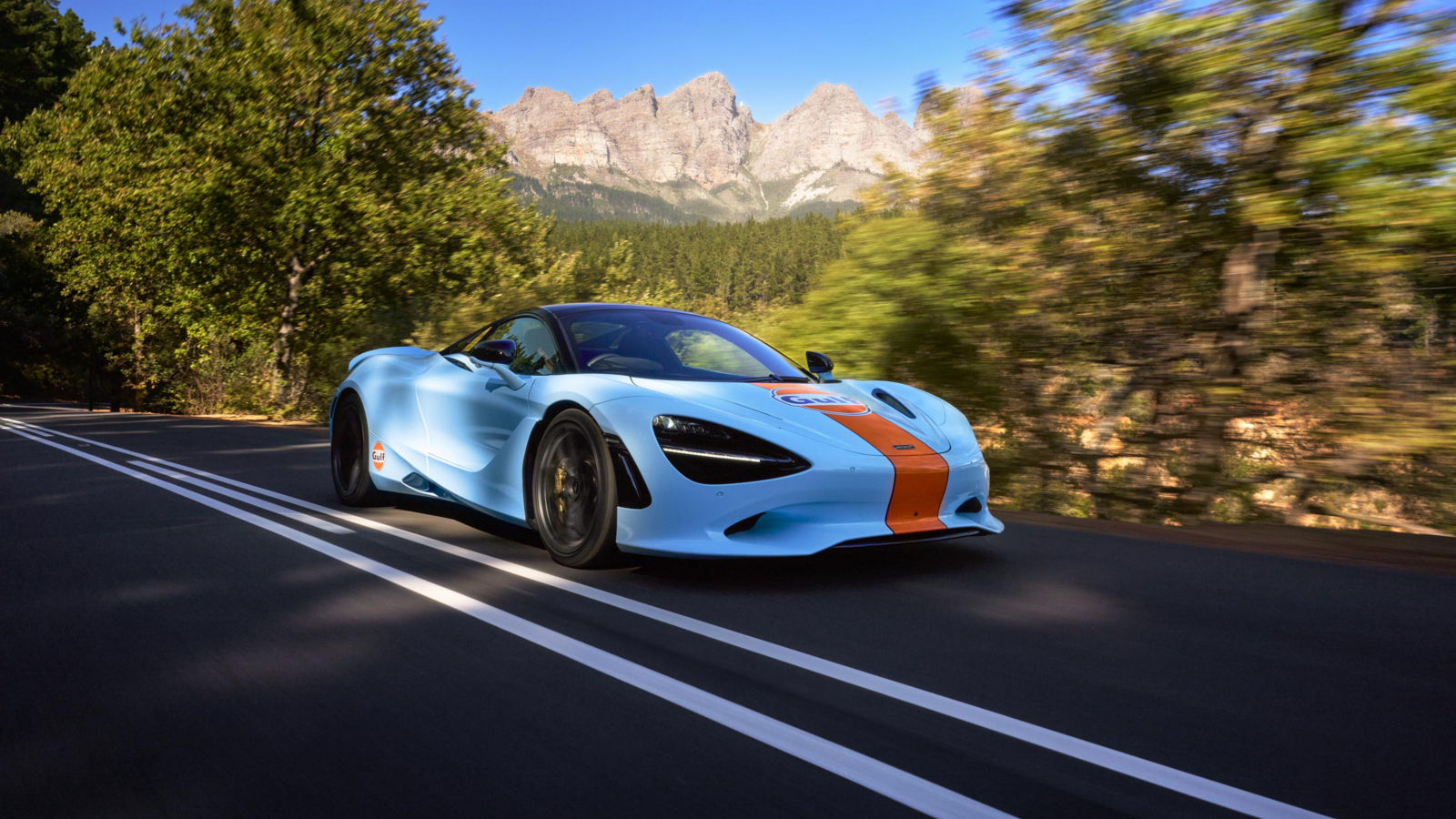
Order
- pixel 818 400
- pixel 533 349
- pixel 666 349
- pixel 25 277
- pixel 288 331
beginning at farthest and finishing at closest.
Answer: pixel 25 277 < pixel 288 331 < pixel 533 349 < pixel 666 349 < pixel 818 400

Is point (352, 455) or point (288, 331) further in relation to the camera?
point (288, 331)

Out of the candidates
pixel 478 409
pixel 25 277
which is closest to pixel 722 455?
pixel 478 409

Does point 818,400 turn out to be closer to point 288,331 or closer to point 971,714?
point 971,714

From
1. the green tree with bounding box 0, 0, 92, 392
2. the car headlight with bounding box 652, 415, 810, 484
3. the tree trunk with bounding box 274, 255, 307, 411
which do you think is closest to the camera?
the car headlight with bounding box 652, 415, 810, 484

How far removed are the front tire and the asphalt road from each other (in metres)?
0.16

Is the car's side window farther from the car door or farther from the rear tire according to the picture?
the rear tire

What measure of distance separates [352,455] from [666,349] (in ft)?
8.79

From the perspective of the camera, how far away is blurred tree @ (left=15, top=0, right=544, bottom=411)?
76.9 ft

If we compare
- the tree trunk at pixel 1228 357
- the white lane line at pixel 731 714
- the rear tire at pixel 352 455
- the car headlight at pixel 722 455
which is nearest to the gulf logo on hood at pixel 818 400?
the car headlight at pixel 722 455

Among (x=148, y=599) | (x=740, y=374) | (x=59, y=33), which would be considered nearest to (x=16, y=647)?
(x=148, y=599)

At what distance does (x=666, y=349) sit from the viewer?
5.35 meters

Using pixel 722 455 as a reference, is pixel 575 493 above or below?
below

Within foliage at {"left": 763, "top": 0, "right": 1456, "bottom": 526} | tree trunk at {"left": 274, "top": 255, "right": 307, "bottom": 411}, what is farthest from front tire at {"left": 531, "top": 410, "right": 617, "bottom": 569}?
tree trunk at {"left": 274, "top": 255, "right": 307, "bottom": 411}

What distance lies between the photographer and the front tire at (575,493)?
4395 millimetres
